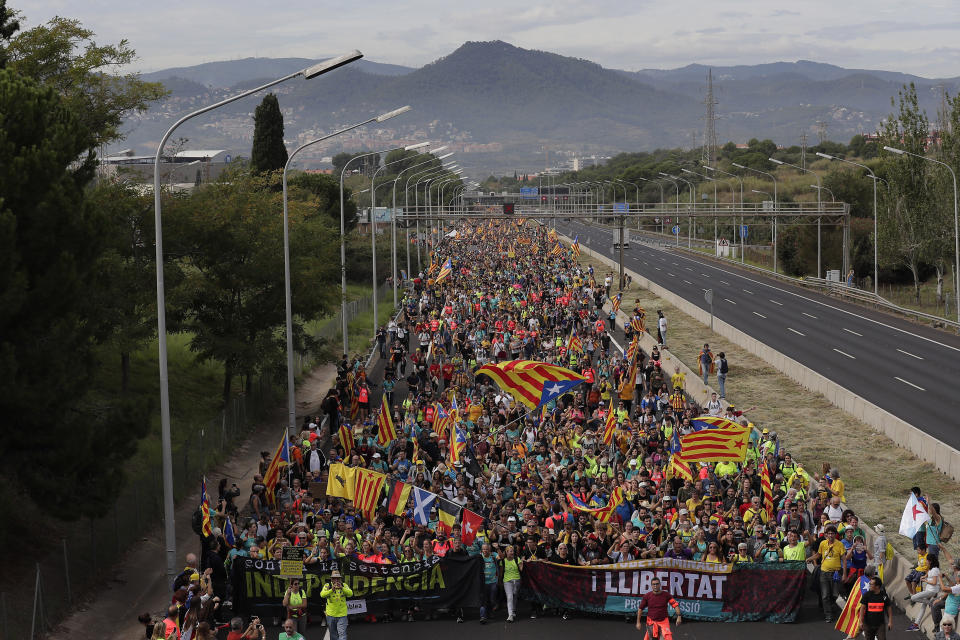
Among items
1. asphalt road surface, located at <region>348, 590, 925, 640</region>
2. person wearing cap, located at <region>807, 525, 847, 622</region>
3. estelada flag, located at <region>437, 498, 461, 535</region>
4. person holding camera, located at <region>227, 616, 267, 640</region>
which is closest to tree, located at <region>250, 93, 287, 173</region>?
estelada flag, located at <region>437, 498, 461, 535</region>

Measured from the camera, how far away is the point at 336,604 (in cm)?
1534

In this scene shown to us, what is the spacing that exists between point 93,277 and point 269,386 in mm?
18510

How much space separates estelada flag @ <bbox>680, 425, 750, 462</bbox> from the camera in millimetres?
21125

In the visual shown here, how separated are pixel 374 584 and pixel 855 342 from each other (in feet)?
112

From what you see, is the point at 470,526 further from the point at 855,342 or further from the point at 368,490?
the point at 855,342

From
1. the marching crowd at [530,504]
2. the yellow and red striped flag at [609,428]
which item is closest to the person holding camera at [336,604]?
the marching crowd at [530,504]

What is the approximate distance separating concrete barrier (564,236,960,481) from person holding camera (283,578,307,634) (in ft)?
49.6

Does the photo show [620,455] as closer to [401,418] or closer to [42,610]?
[401,418]

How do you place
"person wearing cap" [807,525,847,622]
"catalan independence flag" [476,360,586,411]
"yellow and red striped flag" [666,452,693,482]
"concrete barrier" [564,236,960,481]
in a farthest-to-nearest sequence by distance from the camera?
"concrete barrier" [564,236,960,481] → "catalan independence flag" [476,360,586,411] → "yellow and red striped flag" [666,452,693,482] → "person wearing cap" [807,525,847,622]

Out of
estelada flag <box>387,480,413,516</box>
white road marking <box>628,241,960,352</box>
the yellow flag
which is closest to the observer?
estelada flag <box>387,480,413,516</box>

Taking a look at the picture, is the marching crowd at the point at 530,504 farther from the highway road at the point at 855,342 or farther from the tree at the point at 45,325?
the highway road at the point at 855,342

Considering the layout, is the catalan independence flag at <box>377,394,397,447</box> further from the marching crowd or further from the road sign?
the road sign

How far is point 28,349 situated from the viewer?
17.2 metres

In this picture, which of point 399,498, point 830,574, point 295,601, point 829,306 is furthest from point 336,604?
point 829,306
